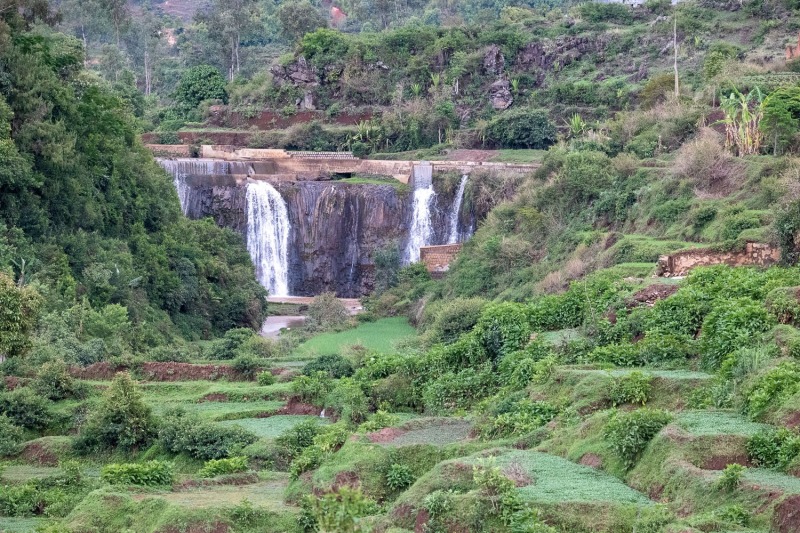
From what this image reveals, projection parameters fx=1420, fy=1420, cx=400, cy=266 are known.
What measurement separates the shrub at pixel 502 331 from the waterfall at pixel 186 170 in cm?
3193

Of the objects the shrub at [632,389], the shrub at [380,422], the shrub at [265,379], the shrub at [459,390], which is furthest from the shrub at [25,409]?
the shrub at [632,389]

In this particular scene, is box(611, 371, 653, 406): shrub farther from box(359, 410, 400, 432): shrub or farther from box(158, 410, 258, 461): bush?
box(158, 410, 258, 461): bush

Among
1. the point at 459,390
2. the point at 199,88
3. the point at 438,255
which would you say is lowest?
the point at 459,390

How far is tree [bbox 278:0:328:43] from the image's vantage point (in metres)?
77.8

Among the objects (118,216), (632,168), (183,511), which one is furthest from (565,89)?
(183,511)

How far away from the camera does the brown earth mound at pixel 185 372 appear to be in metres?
30.3

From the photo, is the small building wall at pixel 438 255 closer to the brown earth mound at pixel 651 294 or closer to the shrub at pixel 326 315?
the shrub at pixel 326 315

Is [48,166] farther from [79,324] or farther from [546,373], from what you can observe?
[546,373]

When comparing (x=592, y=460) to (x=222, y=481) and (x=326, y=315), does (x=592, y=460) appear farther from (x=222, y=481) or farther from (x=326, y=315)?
(x=326, y=315)

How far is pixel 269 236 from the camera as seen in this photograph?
54.3 meters

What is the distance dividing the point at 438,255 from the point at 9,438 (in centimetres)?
2590

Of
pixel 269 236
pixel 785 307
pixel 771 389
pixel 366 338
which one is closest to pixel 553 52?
pixel 269 236

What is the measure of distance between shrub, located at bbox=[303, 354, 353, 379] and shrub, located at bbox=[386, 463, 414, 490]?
10.7 metres

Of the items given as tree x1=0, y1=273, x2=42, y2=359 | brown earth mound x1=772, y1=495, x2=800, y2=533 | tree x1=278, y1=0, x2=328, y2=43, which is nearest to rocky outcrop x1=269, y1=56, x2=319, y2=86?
tree x1=278, y1=0, x2=328, y2=43
